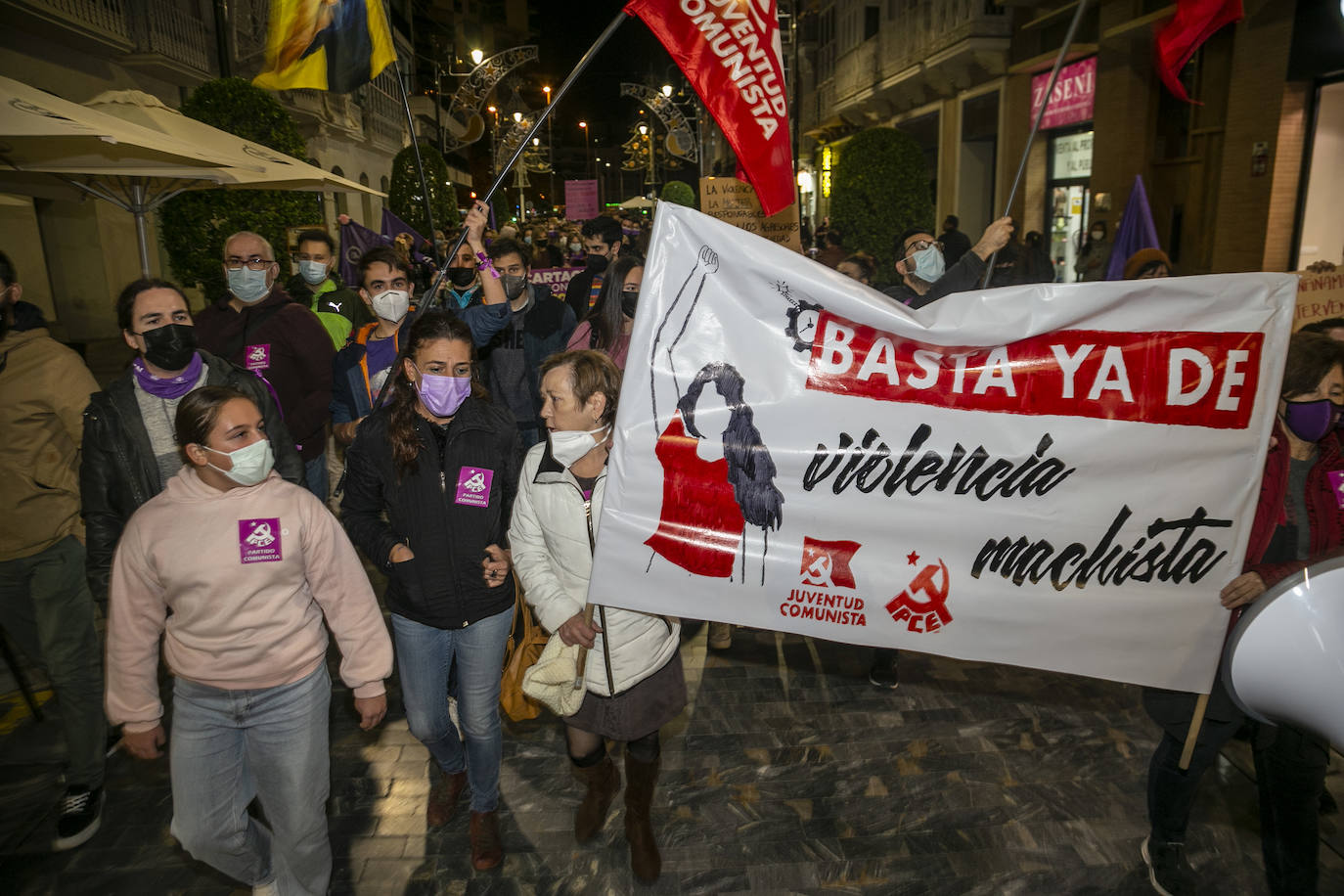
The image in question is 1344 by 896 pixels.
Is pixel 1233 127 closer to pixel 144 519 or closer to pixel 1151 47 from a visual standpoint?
pixel 1151 47

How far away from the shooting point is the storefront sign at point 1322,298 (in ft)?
19.9

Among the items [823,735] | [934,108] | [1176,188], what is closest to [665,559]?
[823,735]

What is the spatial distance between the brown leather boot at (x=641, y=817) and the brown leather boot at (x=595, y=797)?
175 mm

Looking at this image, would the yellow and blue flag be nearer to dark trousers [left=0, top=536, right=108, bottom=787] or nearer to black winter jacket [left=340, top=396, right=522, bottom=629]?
black winter jacket [left=340, top=396, right=522, bottom=629]

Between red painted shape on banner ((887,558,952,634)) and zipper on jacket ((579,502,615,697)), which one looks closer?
red painted shape on banner ((887,558,952,634))

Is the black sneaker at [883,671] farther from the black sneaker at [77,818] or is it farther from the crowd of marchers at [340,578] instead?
the black sneaker at [77,818]

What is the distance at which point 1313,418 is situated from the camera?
314cm

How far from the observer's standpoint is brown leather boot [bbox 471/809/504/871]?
3.46 meters

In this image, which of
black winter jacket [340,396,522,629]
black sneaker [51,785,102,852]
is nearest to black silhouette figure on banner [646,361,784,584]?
black winter jacket [340,396,522,629]

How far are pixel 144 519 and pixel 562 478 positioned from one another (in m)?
1.32

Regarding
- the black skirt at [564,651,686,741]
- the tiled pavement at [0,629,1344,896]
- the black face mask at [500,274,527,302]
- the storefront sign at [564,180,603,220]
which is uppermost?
the storefront sign at [564,180,603,220]

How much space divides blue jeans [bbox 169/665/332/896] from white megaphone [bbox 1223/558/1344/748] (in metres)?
2.78

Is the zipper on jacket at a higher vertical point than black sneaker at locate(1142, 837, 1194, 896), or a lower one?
higher

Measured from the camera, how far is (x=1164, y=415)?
8.95 ft
